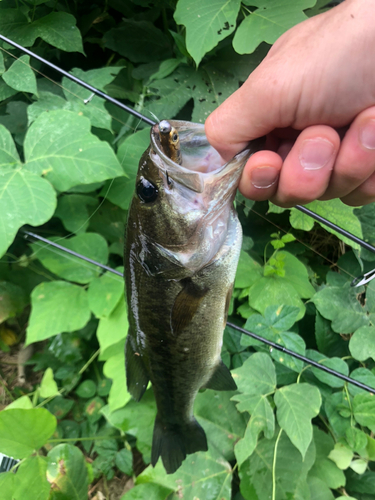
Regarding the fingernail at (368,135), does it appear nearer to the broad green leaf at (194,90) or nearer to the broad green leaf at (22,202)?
the broad green leaf at (194,90)

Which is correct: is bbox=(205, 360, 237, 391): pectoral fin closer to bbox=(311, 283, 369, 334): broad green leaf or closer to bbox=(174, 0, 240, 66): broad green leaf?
bbox=(311, 283, 369, 334): broad green leaf

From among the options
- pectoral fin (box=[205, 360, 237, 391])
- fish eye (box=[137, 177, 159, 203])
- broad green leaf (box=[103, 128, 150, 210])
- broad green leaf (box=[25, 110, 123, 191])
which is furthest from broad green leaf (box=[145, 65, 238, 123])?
pectoral fin (box=[205, 360, 237, 391])

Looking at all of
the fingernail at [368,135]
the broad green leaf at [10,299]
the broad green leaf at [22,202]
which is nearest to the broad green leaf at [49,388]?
the broad green leaf at [10,299]

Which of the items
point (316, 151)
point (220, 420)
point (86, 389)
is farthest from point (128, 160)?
point (86, 389)

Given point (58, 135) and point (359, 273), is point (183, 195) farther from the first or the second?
point (359, 273)

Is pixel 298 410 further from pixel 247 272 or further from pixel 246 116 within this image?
pixel 246 116
